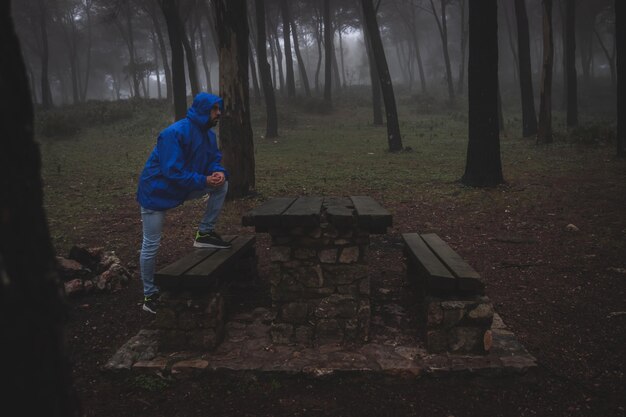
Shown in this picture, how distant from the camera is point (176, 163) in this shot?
11.6 ft

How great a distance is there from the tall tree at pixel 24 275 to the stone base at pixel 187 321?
2.17 meters

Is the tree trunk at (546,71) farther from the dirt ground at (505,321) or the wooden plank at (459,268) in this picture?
the wooden plank at (459,268)

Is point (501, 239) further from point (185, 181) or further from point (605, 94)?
point (605, 94)

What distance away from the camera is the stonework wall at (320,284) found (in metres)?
3.45

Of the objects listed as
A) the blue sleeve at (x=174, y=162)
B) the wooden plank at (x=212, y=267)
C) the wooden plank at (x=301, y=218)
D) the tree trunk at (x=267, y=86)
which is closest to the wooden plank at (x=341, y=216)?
the wooden plank at (x=301, y=218)

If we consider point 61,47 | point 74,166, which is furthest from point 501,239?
point 61,47

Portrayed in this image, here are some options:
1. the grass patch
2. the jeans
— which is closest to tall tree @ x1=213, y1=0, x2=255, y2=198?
the grass patch

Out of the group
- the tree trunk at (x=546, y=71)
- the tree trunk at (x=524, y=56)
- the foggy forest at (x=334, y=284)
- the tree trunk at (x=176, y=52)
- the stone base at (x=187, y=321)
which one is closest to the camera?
the foggy forest at (x=334, y=284)

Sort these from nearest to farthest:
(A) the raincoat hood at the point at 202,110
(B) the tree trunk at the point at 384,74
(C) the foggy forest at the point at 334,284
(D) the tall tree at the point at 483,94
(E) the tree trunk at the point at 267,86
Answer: (C) the foggy forest at the point at 334,284, (A) the raincoat hood at the point at 202,110, (D) the tall tree at the point at 483,94, (B) the tree trunk at the point at 384,74, (E) the tree trunk at the point at 267,86

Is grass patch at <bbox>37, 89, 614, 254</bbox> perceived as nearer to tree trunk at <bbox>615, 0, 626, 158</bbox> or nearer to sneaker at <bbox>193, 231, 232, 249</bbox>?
tree trunk at <bbox>615, 0, 626, 158</bbox>

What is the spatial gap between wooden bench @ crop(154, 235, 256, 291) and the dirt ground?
2.28 feet

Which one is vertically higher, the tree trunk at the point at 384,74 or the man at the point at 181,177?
the tree trunk at the point at 384,74

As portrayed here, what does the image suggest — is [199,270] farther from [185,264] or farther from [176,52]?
[176,52]

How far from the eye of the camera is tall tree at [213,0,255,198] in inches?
305
